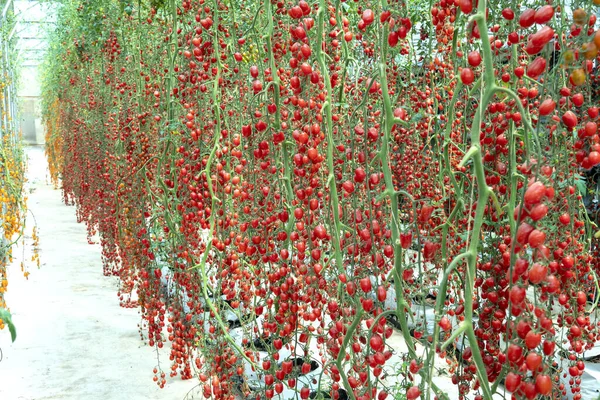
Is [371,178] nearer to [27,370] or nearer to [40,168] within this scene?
[27,370]

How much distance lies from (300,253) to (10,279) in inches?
220

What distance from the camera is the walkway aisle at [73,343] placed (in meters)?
3.69

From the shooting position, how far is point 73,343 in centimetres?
445

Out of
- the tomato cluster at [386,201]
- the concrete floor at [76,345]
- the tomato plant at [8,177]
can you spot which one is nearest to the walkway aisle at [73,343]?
the concrete floor at [76,345]

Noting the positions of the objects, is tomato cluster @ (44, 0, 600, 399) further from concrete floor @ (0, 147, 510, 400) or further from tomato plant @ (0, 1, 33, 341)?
tomato plant @ (0, 1, 33, 341)

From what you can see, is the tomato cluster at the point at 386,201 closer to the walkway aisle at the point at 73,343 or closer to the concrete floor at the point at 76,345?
the concrete floor at the point at 76,345

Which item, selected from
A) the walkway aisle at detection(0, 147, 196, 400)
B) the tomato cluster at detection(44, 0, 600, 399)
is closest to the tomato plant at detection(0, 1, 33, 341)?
the walkway aisle at detection(0, 147, 196, 400)

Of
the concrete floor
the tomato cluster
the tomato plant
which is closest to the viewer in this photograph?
the tomato cluster

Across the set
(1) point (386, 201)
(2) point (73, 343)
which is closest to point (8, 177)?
(2) point (73, 343)

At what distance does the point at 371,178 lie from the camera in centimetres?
146

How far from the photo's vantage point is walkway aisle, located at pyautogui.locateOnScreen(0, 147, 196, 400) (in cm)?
369

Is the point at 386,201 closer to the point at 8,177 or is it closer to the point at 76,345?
the point at 8,177

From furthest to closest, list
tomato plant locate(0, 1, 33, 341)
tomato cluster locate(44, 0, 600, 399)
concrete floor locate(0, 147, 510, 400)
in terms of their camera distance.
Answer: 1. tomato plant locate(0, 1, 33, 341)
2. concrete floor locate(0, 147, 510, 400)
3. tomato cluster locate(44, 0, 600, 399)

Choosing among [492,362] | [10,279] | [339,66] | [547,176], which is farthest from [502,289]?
[10,279]
